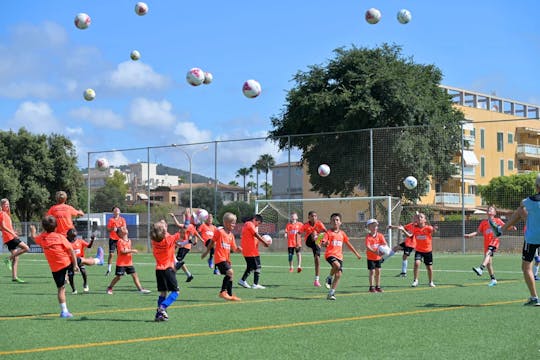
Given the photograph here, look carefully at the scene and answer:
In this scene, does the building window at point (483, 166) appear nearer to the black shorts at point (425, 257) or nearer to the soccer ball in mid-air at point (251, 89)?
the soccer ball in mid-air at point (251, 89)

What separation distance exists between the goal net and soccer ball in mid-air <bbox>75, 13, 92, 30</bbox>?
1863cm

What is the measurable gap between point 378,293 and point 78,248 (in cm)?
696

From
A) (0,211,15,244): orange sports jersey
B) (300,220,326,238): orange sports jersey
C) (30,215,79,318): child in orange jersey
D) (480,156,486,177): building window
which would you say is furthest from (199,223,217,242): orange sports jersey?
(480,156,486,177): building window

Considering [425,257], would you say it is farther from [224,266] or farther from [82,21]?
[82,21]

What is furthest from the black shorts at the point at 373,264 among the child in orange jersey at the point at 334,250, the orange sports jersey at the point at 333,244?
the orange sports jersey at the point at 333,244

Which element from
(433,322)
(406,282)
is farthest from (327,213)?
(433,322)

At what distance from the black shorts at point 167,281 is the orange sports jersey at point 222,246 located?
3259 mm

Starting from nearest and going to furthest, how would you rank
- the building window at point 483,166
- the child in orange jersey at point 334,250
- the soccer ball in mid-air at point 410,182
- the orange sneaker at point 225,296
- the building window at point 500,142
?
1. the orange sneaker at point 225,296
2. the child in orange jersey at point 334,250
3. the soccer ball in mid-air at point 410,182
4. the building window at point 483,166
5. the building window at point 500,142

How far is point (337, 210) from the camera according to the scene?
4281cm

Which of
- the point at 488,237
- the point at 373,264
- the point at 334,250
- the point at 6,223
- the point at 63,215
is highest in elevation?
the point at 63,215

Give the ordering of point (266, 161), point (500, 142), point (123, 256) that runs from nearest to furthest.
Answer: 1. point (123, 256)
2. point (266, 161)
3. point (500, 142)

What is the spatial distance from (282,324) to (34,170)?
60900mm

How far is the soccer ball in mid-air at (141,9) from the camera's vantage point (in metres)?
24.5

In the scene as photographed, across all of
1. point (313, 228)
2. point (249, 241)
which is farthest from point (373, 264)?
point (313, 228)
